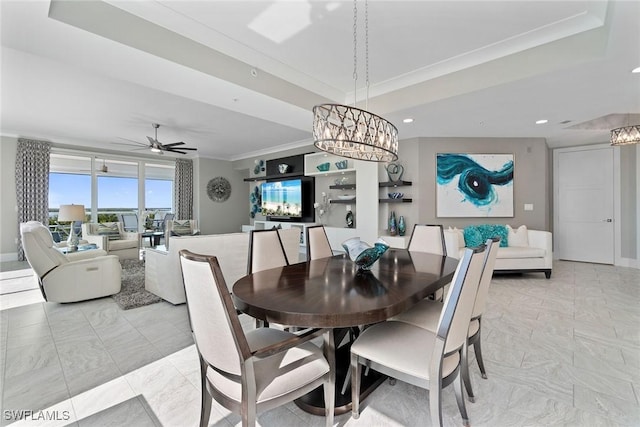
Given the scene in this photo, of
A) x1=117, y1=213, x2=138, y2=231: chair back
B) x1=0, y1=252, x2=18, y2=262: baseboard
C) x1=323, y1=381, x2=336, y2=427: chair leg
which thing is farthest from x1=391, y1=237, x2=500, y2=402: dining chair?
x1=0, y1=252, x2=18, y2=262: baseboard

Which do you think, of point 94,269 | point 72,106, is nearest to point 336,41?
point 94,269

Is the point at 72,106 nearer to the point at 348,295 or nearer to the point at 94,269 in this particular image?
the point at 94,269

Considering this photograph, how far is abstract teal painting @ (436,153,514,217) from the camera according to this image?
520 centimetres

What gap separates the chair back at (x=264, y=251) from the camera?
8.00 ft

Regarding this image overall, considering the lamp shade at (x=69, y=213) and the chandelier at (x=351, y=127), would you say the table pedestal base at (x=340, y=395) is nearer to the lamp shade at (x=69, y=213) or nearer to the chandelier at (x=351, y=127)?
the chandelier at (x=351, y=127)

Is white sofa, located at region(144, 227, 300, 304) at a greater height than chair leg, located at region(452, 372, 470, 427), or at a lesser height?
greater

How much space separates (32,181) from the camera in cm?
604

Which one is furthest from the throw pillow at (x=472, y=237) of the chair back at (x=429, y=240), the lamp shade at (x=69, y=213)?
the lamp shade at (x=69, y=213)

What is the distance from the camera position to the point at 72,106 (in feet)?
14.3

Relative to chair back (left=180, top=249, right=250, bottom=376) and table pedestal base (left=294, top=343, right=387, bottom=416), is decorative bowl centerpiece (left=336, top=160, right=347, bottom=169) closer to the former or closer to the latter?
table pedestal base (left=294, top=343, right=387, bottom=416)

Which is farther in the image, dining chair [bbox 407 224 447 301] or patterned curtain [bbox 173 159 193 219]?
patterned curtain [bbox 173 159 193 219]

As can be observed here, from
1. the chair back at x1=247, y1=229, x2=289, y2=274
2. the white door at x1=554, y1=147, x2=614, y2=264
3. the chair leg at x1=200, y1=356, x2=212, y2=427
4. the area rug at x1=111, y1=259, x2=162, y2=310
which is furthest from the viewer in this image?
the white door at x1=554, y1=147, x2=614, y2=264

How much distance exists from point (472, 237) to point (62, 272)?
571cm

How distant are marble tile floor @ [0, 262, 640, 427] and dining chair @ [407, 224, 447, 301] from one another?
85cm
